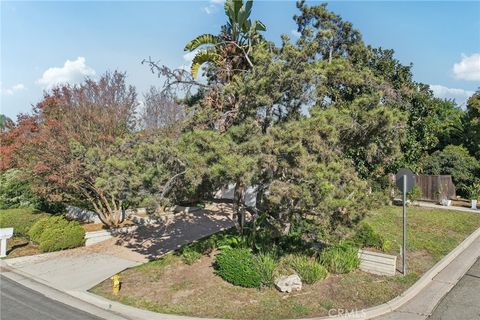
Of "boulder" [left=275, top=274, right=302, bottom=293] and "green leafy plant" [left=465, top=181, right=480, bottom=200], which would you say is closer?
"boulder" [left=275, top=274, right=302, bottom=293]

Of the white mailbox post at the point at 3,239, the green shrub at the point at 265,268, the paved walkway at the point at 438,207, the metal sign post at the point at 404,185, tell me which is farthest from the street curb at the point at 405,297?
the white mailbox post at the point at 3,239

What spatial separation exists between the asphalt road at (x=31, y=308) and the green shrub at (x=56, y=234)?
136 inches

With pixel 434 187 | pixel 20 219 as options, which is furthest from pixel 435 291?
pixel 434 187

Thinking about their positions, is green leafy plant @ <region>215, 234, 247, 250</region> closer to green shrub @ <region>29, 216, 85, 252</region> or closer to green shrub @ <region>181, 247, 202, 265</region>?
green shrub @ <region>181, 247, 202, 265</region>

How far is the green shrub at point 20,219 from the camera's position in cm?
1498

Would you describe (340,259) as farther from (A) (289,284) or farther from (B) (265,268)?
(B) (265,268)

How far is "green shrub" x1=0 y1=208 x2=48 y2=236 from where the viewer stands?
15.0 meters

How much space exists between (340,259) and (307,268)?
3.60 feet

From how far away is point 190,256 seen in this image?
35.0ft

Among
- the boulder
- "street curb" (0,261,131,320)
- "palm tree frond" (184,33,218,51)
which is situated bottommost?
"street curb" (0,261,131,320)

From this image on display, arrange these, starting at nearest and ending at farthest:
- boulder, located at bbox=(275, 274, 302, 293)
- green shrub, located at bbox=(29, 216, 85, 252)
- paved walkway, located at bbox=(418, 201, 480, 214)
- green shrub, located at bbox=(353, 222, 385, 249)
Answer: boulder, located at bbox=(275, 274, 302, 293) → green shrub, located at bbox=(353, 222, 385, 249) → green shrub, located at bbox=(29, 216, 85, 252) → paved walkway, located at bbox=(418, 201, 480, 214)

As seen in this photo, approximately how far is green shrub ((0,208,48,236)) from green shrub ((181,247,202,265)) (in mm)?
7896

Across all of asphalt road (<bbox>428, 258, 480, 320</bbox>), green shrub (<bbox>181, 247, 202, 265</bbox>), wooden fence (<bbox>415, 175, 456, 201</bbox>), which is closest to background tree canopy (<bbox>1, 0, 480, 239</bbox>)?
green shrub (<bbox>181, 247, 202, 265</bbox>)

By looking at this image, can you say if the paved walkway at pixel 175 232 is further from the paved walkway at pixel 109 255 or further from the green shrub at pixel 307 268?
the green shrub at pixel 307 268
